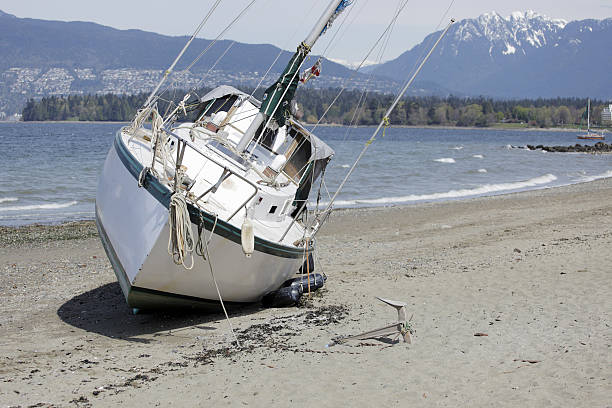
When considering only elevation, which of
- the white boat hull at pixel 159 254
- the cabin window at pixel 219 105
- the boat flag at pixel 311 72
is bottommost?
the white boat hull at pixel 159 254

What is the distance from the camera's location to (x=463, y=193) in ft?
105

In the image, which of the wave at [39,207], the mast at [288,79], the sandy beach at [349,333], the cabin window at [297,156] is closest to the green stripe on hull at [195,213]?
the sandy beach at [349,333]

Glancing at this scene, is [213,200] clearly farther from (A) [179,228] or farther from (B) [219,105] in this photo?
(B) [219,105]

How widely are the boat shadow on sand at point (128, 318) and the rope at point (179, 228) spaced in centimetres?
167

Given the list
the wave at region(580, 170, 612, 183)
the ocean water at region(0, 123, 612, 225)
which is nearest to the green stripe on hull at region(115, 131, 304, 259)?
the ocean water at region(0, 123, 612, 225)

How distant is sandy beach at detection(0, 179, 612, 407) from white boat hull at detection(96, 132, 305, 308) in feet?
1.86

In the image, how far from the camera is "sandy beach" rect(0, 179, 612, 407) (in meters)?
6.82

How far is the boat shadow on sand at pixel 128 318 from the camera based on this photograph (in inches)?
380

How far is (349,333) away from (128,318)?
3.80 m

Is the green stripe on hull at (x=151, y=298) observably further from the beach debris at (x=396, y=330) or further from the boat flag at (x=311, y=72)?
the boat flag at (x=311, y=72)

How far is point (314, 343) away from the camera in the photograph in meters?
8.55

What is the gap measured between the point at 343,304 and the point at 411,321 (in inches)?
67.1

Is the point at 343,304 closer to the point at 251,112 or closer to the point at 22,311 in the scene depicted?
the point at 251,112

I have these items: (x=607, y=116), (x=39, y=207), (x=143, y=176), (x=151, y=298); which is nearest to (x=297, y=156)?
(x=143, y=176)
